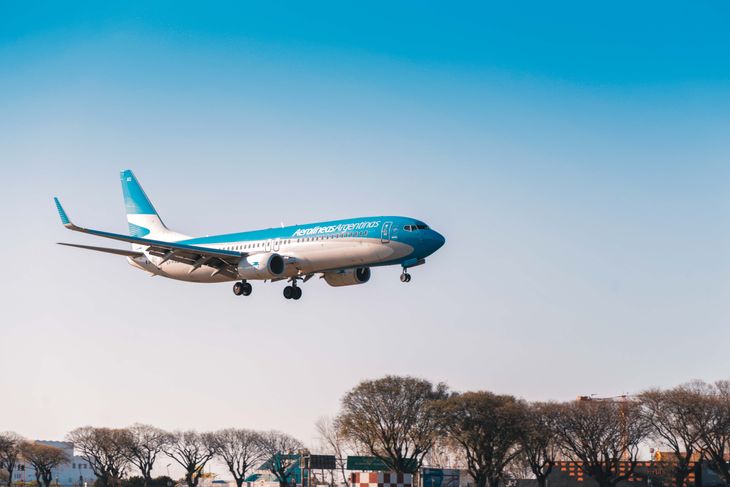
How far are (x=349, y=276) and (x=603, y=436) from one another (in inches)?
2097

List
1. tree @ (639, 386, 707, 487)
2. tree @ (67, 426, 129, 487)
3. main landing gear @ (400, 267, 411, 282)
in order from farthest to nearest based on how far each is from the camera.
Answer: tree @ (67, 426, 129, 487)
tree @ (639, 386, 707, 487)
main landing gear @ (400, 267, 411, 282)

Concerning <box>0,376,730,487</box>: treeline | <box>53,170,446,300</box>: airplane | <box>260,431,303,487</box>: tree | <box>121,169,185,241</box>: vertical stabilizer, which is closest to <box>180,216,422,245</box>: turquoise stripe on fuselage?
<box>53,170,446,300</box>: airplane

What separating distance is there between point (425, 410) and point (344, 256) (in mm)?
57494

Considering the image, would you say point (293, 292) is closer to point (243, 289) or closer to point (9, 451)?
Answer: point (243, 289)

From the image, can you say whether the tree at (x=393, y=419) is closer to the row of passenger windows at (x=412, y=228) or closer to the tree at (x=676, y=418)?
the tree at (x=676, y=418)

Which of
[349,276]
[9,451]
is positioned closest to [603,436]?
[349,276]

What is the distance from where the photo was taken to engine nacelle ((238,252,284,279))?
3105 inches

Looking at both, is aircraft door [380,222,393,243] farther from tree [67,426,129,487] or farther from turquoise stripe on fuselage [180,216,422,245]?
tree [67,426,129,487]

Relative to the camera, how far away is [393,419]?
427ft

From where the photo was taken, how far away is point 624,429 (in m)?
123

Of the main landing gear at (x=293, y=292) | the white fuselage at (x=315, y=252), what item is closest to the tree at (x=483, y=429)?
the main landing gear at (x=293, y=292)

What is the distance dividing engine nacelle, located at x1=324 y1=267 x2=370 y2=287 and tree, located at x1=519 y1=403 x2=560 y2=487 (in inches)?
1937

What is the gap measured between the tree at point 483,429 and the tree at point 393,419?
2.59 metres

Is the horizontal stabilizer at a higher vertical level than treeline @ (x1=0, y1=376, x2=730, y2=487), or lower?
higher
